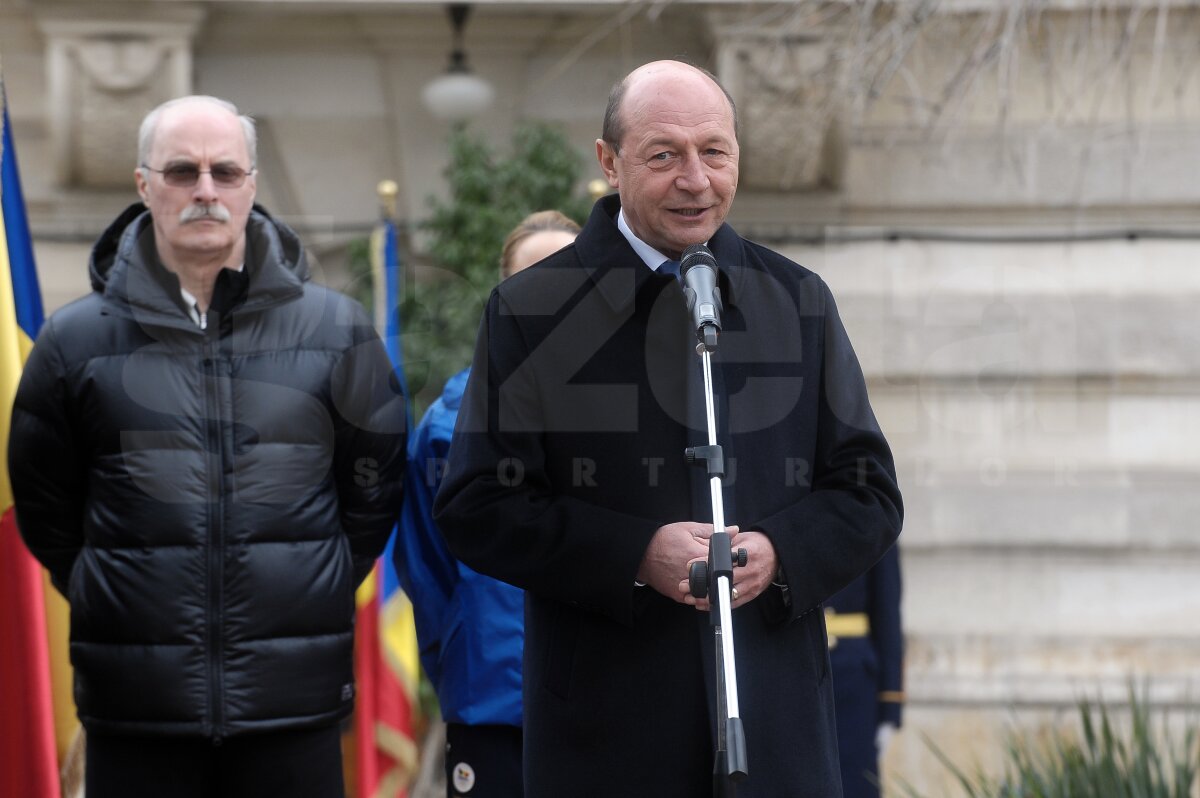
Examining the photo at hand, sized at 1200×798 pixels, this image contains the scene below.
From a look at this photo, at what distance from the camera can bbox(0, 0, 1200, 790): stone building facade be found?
21.4 ft

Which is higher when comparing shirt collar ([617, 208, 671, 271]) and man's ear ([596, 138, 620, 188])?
man's ear ([596, 138, 620, 188])

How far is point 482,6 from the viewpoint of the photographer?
6906 millimetres

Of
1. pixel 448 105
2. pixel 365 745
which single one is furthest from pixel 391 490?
pixel 448 105

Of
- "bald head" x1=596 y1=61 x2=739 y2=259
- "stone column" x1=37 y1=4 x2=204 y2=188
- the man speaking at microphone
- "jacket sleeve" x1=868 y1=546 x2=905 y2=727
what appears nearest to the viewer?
the man speaking at microphone

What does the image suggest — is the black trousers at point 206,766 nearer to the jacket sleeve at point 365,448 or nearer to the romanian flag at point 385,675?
the jacket sleeve at point 365,448

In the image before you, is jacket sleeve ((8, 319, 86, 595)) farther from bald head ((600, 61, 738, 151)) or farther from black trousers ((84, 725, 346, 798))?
bald head ((600, 61, 738, 151))

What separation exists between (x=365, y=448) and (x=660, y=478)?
4.10ft

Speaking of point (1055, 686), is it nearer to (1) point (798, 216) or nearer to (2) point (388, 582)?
(1) point (798, 216)

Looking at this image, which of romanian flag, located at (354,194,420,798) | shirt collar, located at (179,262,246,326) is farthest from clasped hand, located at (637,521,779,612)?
romanian flag, located at (354,194,420,798)

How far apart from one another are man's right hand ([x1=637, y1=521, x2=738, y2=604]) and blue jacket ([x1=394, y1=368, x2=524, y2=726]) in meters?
0.99

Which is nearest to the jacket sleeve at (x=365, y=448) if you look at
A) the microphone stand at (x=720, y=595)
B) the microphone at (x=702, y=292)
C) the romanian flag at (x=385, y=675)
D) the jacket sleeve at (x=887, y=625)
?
the microphone at (x=702, y=292)

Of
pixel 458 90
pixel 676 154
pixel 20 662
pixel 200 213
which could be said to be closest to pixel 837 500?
pixel 676 154

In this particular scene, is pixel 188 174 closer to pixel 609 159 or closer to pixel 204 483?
pixel 204 483

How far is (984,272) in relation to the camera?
6707mm
